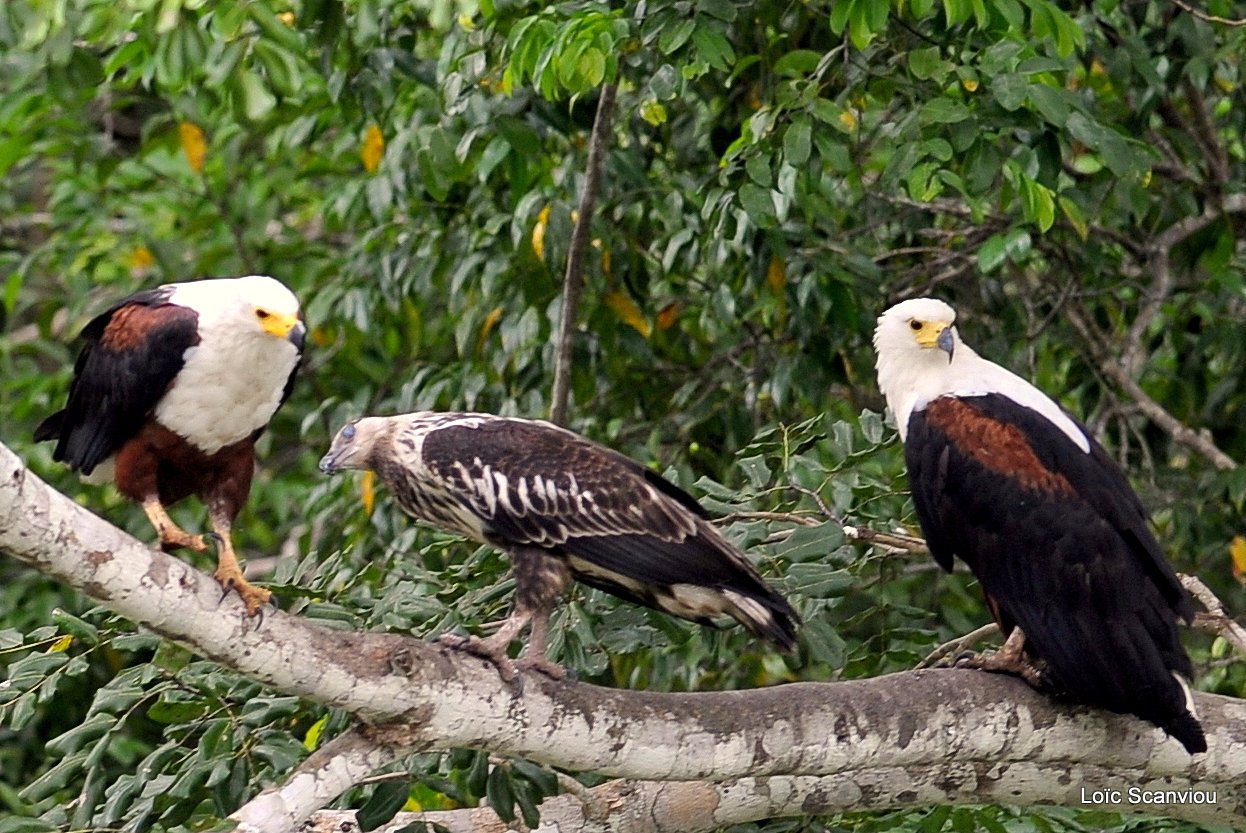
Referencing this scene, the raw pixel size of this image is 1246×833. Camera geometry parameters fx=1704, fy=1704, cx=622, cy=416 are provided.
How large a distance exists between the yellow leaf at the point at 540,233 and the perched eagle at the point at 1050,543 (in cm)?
134

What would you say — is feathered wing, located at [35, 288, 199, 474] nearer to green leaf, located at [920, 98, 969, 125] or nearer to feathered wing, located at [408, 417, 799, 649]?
feathered wing, located at [408, 417, 799, 649]

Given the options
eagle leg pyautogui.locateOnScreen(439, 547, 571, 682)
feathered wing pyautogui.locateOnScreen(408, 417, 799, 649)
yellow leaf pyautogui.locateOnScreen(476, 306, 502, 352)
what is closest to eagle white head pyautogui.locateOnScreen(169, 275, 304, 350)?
feathered wing pyautogui.locateOnScreen(408, 417, 799, 649)

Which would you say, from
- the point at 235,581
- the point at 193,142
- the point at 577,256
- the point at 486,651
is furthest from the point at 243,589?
the point at 193,142

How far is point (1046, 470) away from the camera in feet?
11.9

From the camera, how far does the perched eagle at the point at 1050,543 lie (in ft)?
11.4

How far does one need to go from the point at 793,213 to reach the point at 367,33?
134 centimetres

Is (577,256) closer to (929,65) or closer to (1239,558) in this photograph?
(929,65)

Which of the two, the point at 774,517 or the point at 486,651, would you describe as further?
the point at 774,517

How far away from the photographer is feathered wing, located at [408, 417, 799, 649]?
11.2ft

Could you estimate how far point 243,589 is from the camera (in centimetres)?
313

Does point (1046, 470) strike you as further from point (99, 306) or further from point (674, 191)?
point (99, 306)

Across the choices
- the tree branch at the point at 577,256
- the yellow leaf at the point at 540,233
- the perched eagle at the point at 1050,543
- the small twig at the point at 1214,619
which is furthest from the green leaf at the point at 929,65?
the small twig at the point at 1214,619

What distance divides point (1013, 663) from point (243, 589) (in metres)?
1.61

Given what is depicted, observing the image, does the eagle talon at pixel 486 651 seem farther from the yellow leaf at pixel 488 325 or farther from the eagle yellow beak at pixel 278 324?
the yellow leaf at pixel 488 325
